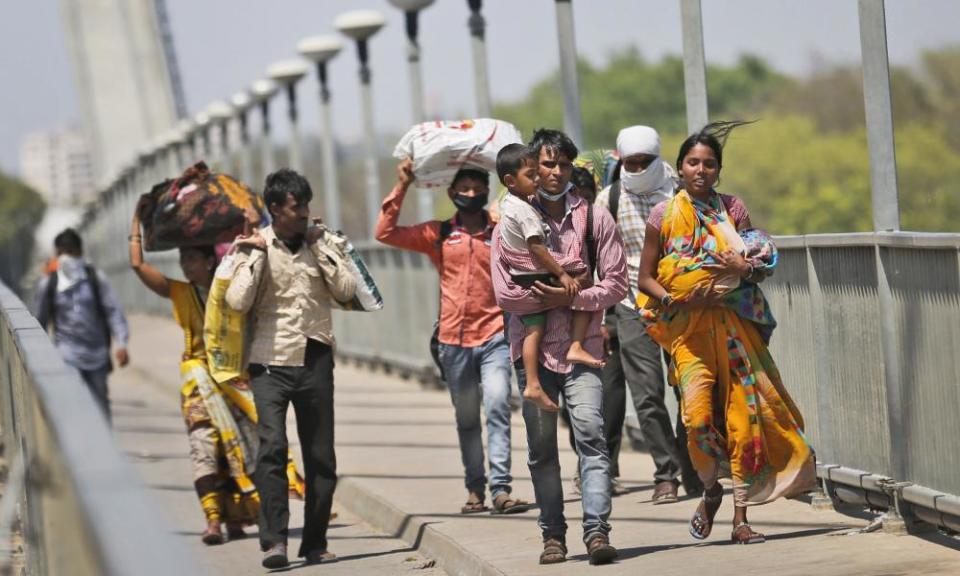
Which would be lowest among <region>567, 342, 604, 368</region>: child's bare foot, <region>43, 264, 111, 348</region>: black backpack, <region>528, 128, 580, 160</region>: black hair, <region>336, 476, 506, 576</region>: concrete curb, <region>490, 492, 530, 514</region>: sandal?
<region>336, 476, 506, 576</region>: concrete curb

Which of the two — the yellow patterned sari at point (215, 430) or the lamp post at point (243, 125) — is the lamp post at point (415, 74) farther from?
the lamp post at point (243, 125)

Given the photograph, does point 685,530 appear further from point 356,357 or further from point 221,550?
point 356,357

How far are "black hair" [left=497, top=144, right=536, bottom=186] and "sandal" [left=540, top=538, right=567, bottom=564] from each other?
1453 mm

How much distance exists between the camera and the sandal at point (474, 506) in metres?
10.2

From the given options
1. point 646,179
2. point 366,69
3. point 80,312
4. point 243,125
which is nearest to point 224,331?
point 646,179

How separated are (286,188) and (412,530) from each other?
2.11 metres

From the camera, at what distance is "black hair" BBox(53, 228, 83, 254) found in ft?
47.9

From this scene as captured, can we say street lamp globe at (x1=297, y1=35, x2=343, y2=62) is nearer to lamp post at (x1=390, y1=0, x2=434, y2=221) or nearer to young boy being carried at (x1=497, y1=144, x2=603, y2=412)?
lamp post at (x1=390, y1=0, x2=434, y2=221)

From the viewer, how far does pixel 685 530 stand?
8.85m

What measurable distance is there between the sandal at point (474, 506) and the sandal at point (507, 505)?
14 centimetres

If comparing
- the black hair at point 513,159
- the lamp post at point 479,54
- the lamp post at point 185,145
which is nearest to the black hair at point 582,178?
the black hair at point 513,159

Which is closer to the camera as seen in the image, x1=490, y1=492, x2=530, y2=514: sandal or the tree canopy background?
x1=490, y1=492, x2=530, y2=514: sandal

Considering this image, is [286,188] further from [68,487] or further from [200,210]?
[68,487]

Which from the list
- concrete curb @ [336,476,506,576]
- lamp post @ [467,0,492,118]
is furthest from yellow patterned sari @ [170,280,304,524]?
lamp post @ [467,0,492,118]
